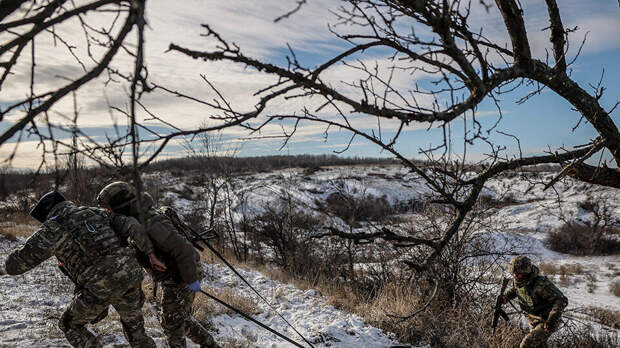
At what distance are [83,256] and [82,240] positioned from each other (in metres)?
0.15

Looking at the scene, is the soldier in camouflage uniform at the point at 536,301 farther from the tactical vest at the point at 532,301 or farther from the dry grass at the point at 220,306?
the dry grass at the point at 220,306

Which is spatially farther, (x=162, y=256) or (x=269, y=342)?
(x=269, y=342)

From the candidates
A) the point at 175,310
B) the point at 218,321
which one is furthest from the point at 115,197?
the point at 218,321

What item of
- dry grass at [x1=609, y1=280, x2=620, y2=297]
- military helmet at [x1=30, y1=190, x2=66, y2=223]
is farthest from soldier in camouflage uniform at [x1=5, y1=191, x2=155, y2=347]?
dry grass at [x1=609, y1=280, x2=620, y2=297]

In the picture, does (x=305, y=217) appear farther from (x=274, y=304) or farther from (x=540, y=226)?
(x=540, y=226)

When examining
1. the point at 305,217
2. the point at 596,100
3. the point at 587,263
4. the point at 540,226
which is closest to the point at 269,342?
the point at 596,100

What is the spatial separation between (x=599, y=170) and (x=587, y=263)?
20144 mm

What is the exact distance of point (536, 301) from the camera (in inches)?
208

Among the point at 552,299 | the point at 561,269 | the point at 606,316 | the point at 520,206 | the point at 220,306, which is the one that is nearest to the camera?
the point at 552,299

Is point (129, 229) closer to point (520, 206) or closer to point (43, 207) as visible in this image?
point (43, 207)

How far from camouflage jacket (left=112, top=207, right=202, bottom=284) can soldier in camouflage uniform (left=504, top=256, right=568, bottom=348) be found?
15.3 feet

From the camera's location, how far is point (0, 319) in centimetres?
458

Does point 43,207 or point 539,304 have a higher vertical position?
point 43,207

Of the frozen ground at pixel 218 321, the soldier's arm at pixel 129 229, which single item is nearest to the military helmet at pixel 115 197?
the soldier's arm at pixel 129 229
